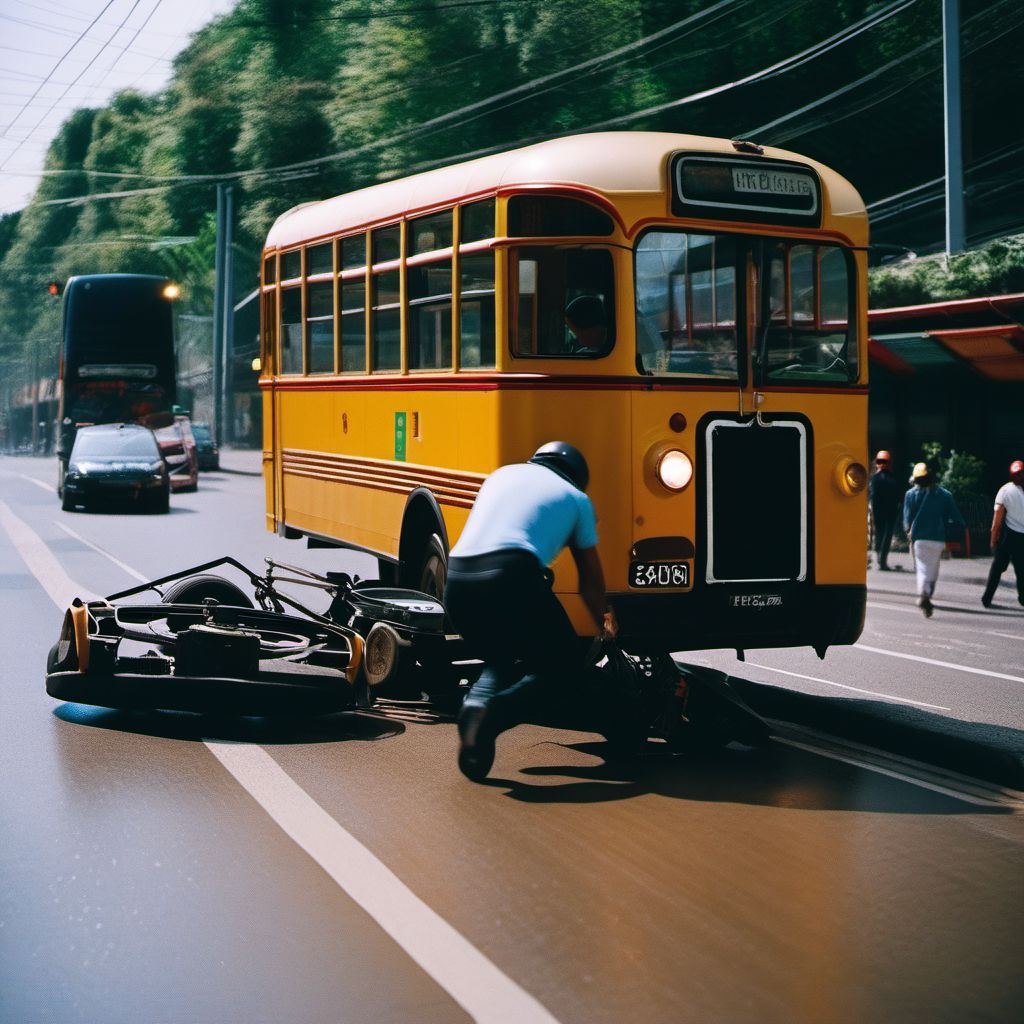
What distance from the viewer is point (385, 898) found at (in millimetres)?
5777

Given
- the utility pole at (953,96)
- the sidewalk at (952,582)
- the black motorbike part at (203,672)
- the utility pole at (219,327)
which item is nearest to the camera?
the black motorbike part at (203,672)

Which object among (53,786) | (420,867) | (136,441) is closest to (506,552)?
(420,867)

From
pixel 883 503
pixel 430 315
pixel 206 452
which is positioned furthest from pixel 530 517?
pixel 206 452

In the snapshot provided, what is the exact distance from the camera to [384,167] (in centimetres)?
5600

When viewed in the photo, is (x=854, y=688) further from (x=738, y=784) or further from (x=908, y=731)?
(x=738, y=784)

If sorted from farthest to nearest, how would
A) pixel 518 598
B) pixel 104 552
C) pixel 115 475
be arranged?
pixel 115 475
pixel 104 552
pixel 518 598

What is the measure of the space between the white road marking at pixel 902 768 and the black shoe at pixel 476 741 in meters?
1.92

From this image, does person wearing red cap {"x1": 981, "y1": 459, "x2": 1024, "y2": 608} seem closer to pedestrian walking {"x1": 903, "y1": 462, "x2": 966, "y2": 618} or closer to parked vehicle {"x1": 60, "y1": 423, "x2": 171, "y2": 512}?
pedestrian walking {"x1": 903, "y1": 462, "x2": 966, "y2": 618}

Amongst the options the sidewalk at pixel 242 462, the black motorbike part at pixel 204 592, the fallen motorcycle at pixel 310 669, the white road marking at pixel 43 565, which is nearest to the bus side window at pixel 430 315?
the fallen motorcycle at pixel 310 669

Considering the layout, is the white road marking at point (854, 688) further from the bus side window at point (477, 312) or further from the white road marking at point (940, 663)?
the bus side window at point (477, 312)

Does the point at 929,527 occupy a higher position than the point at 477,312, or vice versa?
the point at 477,312

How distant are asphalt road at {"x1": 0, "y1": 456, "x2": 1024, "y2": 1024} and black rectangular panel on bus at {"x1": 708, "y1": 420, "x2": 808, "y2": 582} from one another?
3.16 ft

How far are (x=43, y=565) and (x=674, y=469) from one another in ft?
40.5

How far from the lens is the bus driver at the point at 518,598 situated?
297 inches
